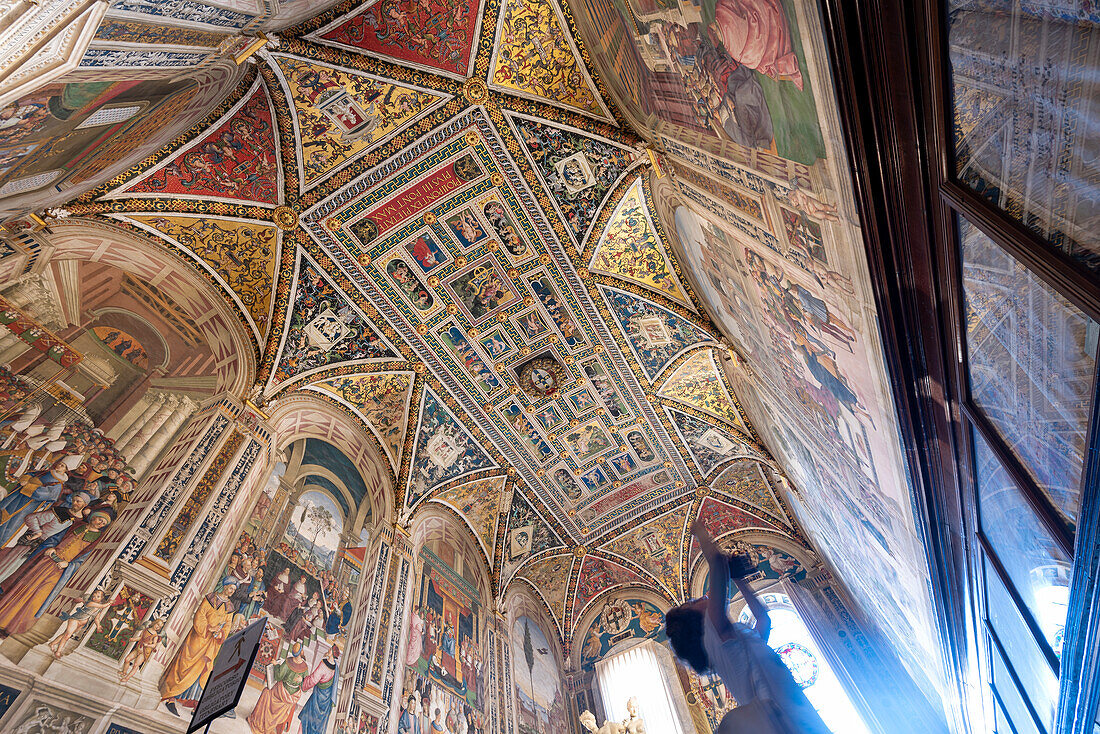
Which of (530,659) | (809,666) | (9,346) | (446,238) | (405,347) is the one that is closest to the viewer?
(9,346)

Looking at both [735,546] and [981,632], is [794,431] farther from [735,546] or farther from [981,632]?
[735,546]

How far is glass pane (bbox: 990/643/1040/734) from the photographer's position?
4781mm

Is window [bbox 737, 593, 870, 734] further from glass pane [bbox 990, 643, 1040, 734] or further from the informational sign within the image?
the informational sign

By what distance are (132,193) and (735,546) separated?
49.8ft

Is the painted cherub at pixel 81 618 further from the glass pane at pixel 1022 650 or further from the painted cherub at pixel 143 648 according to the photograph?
the glass pane at pixel 1022 650

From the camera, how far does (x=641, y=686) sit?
1427 cm

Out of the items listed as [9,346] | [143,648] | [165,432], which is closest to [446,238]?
[165,432]

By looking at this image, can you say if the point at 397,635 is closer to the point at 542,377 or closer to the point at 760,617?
the point at 542,377

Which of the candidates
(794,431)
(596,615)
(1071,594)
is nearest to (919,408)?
(1071,594)

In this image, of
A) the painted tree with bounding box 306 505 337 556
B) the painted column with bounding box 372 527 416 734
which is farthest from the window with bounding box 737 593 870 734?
the painted tree with bounding box 306 505 337 556

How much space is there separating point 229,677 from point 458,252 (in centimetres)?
773

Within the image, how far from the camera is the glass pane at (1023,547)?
336cm

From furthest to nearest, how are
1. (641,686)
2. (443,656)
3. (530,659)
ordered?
1. (641,686)
2. (530,659)
3. (443,656)

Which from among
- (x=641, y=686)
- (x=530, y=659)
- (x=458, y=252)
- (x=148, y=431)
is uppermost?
(x=458, y=252)
